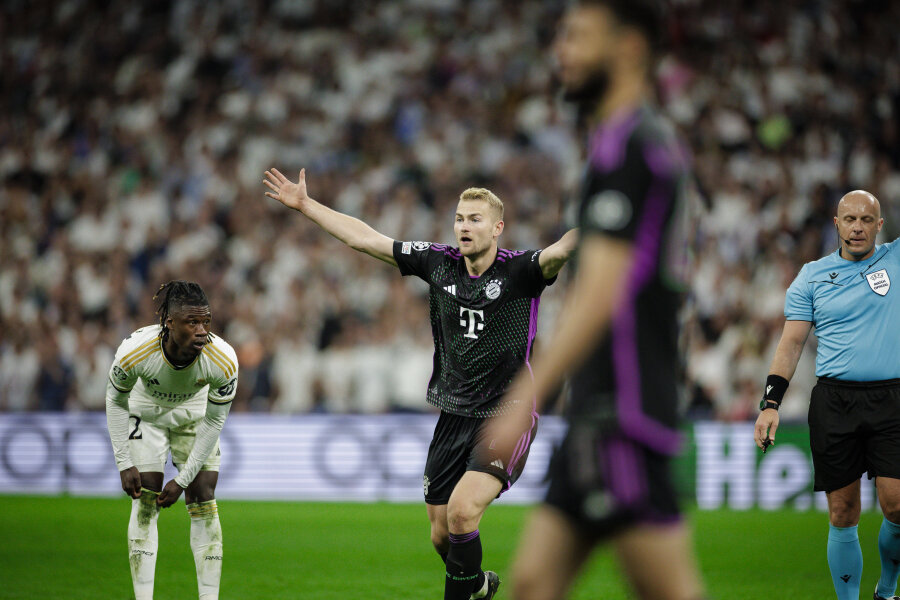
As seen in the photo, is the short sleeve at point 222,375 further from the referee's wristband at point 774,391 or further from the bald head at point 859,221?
the bald head at point 859,221

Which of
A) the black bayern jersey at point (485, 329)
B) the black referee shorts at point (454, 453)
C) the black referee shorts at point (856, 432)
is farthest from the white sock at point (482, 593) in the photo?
the black referee shorts at point (856, 432)

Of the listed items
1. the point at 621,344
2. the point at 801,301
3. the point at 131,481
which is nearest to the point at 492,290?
the point at 801,301

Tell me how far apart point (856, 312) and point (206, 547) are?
173 inches

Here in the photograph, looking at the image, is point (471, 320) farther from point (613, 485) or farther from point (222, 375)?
point (613, 485)

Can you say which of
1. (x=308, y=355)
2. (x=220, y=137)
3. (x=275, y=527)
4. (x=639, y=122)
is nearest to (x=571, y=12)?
(x=639, y=122)

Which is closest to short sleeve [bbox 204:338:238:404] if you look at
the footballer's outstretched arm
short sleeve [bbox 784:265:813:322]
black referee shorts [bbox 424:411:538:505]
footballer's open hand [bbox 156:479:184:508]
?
footballer's open hand [bbox 156:479:184:508]

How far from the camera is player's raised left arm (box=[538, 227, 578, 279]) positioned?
245 inches

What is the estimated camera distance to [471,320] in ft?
21.4

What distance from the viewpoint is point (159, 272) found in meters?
16.7

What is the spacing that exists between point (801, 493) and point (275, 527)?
264 inches

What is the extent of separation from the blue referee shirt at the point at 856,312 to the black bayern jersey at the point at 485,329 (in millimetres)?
1775

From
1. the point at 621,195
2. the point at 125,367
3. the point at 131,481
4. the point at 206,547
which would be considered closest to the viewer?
the point at 621,195

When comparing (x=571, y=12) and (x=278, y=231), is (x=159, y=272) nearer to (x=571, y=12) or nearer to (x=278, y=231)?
(x=278, y=231)

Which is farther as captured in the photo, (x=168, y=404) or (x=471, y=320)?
(x=168, y=404)
